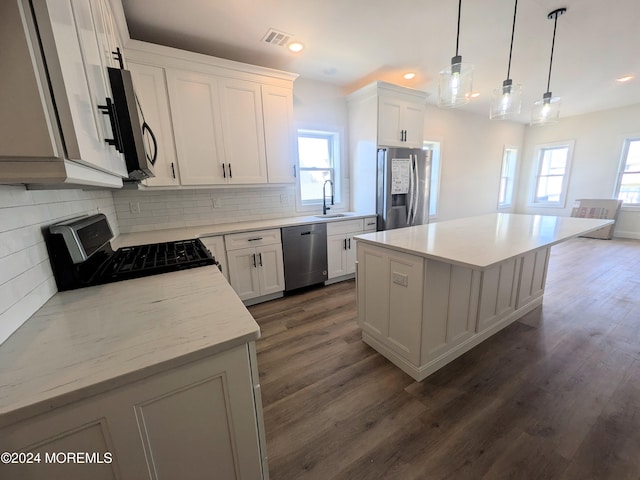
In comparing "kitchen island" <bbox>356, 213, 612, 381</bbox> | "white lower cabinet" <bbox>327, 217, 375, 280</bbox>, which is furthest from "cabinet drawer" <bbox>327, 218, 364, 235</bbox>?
"kitchen island" <bbox>356, 213, 612, 381</bbox>

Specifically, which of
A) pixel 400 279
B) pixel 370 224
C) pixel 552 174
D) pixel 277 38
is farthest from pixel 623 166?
pixel 277 38

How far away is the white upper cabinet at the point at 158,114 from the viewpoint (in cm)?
223

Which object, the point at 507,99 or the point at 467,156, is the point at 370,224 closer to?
the point at 507,99

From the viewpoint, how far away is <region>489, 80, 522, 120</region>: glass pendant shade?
7.01 feet

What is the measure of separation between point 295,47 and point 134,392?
10.1 feet

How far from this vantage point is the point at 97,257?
55.1 inches

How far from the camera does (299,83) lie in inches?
132

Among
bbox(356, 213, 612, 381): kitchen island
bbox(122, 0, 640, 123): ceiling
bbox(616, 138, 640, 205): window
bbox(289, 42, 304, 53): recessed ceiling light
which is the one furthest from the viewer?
bbox(616, 138, 640, 205): window

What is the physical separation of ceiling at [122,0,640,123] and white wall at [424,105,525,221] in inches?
51.7

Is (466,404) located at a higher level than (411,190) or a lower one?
lower

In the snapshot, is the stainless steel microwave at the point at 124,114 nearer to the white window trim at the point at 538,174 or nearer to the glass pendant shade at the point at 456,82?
the glass pendant shade at the point at 456,82

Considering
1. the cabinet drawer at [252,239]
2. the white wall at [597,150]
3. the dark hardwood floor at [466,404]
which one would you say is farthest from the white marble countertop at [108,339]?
the white wall at [597,150]

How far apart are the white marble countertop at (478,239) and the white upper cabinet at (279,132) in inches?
59.1

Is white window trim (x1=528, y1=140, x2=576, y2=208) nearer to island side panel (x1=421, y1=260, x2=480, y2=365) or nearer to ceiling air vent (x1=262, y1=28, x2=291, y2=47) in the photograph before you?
island side panel (x1=421, y1=260, x2=480, y2=365)
